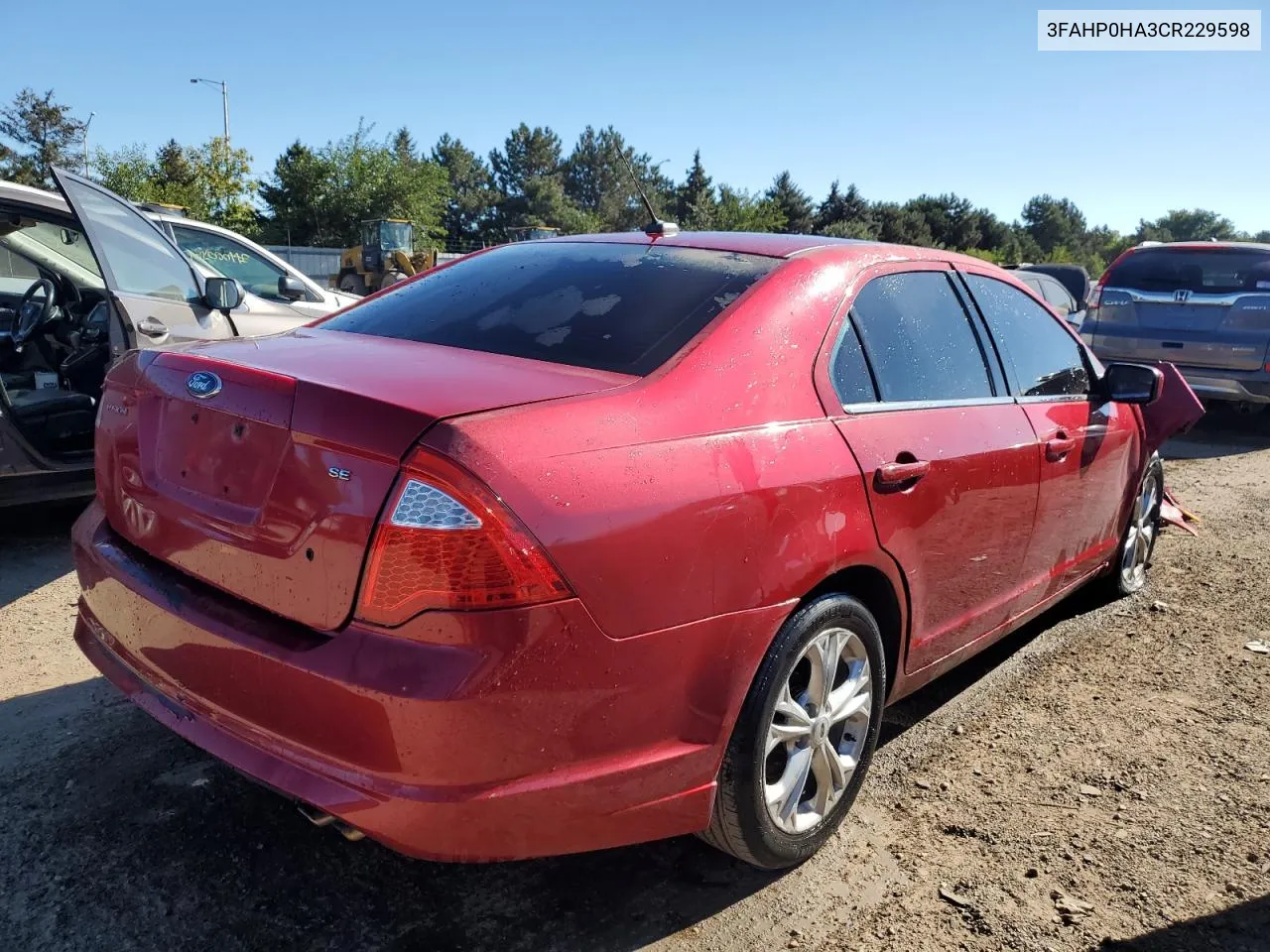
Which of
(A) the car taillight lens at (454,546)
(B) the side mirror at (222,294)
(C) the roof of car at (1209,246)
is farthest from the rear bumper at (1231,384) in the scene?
(A) the car taillight lens at (454,546)

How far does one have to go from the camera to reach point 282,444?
6.47 feet

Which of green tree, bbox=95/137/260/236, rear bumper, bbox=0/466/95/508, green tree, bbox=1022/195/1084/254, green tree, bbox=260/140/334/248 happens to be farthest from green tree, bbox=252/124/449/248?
green tree, bbox=1022/195/1084/254

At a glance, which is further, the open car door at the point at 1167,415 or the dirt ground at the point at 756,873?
the open car door at the point at 1167,415

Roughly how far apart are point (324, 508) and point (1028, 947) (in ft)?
6.25

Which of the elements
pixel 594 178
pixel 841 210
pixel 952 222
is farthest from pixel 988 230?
pixel 594 178

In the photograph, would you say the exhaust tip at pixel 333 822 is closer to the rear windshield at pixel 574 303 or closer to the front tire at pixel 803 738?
the front tire at pixel 803 738

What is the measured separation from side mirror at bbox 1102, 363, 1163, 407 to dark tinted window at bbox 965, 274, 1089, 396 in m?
0.09

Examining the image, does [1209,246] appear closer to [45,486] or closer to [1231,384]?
[1231,384]

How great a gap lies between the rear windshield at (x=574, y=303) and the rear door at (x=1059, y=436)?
1239 mm

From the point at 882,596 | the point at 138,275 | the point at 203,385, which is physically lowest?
the point at 882,596

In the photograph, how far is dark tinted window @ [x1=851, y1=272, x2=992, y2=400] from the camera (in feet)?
9.07

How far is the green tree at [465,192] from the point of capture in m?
71.7

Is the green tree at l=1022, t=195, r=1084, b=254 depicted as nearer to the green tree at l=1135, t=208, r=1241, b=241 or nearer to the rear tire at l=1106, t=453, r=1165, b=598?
the green tree at l=1135, t=208, r=1241, b=241

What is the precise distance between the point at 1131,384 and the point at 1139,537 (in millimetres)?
1232
